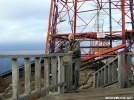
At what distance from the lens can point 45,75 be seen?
26.4 feet

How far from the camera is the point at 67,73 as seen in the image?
376 inches

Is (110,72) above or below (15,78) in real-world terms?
below

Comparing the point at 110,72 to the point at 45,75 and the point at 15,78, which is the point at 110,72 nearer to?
the point at 45,75

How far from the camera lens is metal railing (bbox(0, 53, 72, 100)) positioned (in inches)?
243

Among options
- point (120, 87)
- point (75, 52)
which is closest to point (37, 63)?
point (75, 52)

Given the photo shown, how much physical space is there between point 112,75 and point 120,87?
1.45 metres

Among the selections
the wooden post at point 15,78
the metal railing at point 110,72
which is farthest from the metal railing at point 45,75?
the metal railing at point 110,72

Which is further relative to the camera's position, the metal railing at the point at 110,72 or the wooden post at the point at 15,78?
the metal railing at the point at 110,72

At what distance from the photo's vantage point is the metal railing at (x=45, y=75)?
243 inches

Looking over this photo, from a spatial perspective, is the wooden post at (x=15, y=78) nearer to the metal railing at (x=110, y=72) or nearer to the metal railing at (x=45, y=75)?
the metal railing at (x=45, y=75)

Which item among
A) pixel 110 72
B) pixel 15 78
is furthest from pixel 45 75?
pixel 110 72

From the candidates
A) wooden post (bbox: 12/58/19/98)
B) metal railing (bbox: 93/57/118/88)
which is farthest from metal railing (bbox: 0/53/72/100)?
metal railing (bbox: 93/57/118/88)

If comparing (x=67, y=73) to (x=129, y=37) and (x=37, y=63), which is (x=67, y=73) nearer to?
(x=37, y=63)

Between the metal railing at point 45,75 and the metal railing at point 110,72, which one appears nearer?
the metal railing at point 45,75
